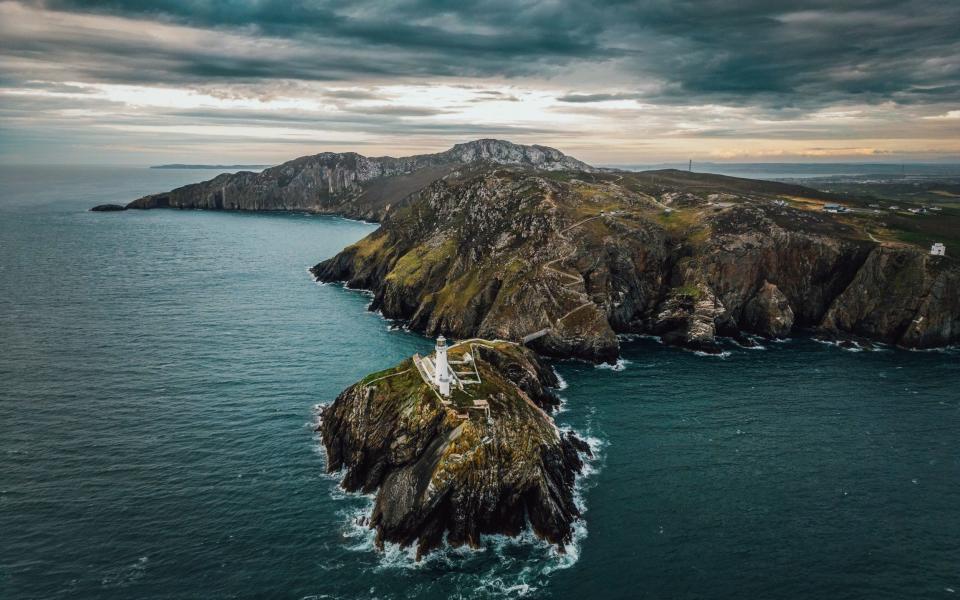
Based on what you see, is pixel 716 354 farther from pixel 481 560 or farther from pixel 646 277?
pixel 481 560

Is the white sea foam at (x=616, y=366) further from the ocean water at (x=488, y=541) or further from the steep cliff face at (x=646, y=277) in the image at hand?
the steep cliff face at (x=646, y=277)

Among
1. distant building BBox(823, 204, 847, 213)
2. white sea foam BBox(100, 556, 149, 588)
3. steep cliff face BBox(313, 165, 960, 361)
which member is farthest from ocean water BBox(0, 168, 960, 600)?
distant building BBox(823, 204, 847, 213)

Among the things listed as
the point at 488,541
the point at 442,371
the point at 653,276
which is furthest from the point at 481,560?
the point at 653,276

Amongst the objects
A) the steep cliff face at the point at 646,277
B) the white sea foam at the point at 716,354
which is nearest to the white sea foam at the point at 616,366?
the steep cliff face at the point at 646,277

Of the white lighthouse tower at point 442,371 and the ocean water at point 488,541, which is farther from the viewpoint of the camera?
the white lighthouse tower at point 442,371

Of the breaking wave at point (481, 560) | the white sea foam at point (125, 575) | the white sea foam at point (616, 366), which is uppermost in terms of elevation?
the white sea foam at point (616, 366)

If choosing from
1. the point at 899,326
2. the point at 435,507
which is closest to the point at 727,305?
the point at 899,326
